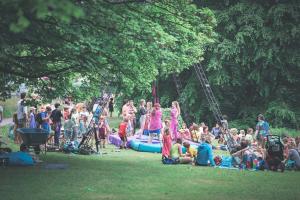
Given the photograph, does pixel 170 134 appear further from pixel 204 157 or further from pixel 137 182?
pixel 137 182

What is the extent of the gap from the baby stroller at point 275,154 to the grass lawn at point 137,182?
0.55 metres

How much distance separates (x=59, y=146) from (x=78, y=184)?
8766mm

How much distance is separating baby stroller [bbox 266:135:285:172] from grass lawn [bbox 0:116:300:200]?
0.55 metres

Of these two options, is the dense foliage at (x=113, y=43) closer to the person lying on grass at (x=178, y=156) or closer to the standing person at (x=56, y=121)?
the person lying on grass at (x=178, y=156)

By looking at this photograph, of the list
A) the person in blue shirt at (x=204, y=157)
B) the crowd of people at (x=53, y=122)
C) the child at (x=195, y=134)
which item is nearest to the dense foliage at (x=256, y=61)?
the child at (x=195, y=134)

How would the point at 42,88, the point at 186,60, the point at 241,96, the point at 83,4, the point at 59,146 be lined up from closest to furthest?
1. the point at 83,4
2. the point at 186,60
3. the point at 42,88
4. the point at 59,146
5. the point at 241,96

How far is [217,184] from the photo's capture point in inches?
581

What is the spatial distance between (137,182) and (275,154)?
18.8 feet

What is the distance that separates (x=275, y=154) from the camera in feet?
59.6

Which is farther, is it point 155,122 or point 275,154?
point 155,122

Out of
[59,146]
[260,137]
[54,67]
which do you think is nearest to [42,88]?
[54,67]

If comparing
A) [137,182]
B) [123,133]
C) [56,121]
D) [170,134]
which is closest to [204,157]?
[170,134]

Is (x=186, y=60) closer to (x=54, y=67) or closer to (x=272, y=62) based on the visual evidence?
(x=54, y=67)

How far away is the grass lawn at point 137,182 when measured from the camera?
1290 centimetres
